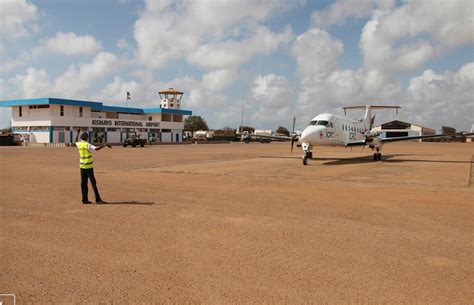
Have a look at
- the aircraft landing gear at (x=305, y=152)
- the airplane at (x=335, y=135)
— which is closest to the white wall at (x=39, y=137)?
the airplane at (x=335, y=135)

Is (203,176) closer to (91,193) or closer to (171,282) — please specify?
(91,193)

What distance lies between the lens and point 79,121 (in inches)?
2571

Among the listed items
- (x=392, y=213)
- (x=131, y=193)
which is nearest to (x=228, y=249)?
(x=392, y=213)

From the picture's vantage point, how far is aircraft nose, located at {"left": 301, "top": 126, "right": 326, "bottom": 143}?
74.0 feet

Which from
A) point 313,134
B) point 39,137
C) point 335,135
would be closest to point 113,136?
point 39,137

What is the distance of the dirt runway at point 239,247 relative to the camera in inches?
173

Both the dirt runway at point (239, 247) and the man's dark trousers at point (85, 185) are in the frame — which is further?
the man's dark trousers at point (85, 185)

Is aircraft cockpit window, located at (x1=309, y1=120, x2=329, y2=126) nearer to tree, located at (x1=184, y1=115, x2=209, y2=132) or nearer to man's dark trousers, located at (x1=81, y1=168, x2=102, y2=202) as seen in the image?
man's dark trousers, located at (x1=81, y1=168, x2=102, y2=202)

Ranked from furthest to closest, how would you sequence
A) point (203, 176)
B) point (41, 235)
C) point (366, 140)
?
1. point (366, 140)
2. point (203, 176)
3. point (41, 235)

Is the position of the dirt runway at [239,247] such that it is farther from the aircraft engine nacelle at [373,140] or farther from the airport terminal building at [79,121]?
the airport terminal building at [79,121]

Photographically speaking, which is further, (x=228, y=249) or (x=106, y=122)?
(x=106, y=122)

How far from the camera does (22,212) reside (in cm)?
867

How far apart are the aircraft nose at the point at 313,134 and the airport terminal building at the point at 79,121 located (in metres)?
44.9

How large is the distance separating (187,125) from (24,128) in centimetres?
8447
